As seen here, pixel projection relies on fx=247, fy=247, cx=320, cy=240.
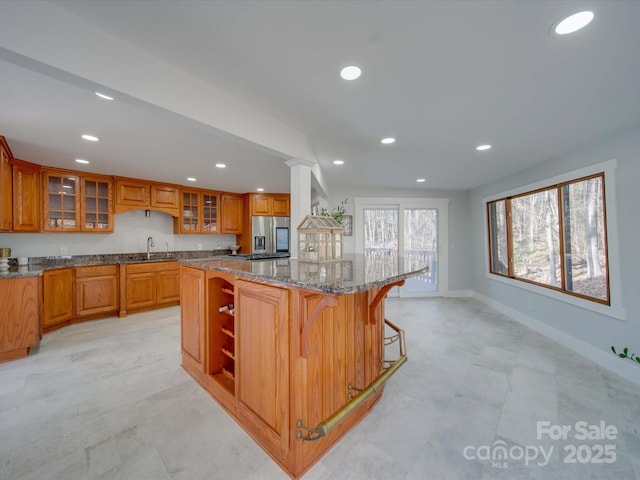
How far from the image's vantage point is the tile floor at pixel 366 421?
1363mm

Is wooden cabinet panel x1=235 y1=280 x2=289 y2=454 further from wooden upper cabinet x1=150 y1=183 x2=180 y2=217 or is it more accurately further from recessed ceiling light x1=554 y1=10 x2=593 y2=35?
wooden upper cabinet x1=150 y1=183 x2=180 y2=217

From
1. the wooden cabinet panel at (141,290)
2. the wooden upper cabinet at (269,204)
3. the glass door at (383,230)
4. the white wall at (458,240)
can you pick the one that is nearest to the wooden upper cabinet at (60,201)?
the wooden cabinet panel at (141,290)

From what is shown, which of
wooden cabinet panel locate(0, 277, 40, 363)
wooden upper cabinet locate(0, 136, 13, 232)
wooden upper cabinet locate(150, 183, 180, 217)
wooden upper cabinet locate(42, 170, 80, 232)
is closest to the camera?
wooden cabinet panel locate(0, 277, 40, 363)

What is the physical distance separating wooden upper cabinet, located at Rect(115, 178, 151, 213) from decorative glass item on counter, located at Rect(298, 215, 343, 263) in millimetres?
3613

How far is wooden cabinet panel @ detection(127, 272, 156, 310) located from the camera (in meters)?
3.91

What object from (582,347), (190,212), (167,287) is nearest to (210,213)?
(190,212)

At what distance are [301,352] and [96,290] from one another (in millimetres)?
4033

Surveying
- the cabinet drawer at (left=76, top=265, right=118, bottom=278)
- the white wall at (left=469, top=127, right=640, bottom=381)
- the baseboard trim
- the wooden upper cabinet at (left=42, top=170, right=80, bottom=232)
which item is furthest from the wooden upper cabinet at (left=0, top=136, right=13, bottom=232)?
the baseboard trim

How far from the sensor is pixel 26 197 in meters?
3.17

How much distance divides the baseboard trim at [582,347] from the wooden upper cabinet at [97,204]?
21.2ft

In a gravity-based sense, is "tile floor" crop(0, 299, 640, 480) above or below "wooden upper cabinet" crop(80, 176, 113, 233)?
below

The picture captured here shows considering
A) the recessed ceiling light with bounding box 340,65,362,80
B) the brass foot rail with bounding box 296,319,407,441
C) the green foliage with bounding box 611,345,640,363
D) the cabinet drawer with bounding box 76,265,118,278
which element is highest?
the recessed ceiling light with bounding box 340,65,362,80

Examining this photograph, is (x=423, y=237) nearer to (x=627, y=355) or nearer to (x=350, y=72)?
(x=627, y=355)

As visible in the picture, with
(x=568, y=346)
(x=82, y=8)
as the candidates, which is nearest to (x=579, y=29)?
(x=82, y=8)
